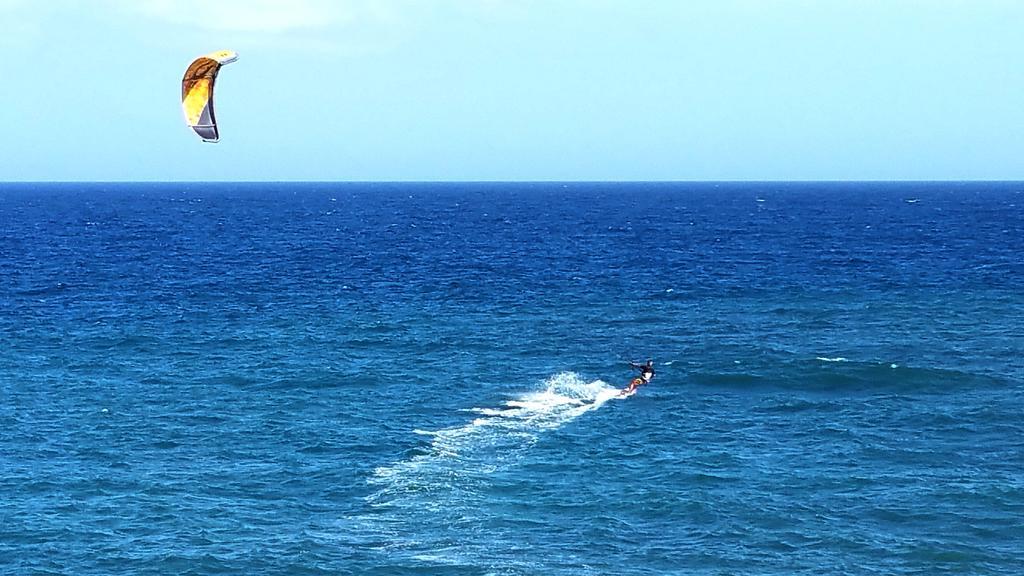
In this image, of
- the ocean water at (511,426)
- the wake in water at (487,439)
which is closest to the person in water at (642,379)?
the ocean water at (511,426)

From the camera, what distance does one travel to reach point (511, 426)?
52.5m

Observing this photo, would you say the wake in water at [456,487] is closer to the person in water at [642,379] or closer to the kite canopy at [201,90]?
the person in water at [642,379]

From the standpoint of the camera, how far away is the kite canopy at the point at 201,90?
3412 cm

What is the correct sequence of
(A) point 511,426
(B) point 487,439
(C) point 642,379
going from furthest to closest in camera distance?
(C) point 642,379, (A) point 511,426, (B) point 487,439

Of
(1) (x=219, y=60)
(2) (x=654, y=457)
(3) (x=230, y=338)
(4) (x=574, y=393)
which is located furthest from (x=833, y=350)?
(1) (x=219, y=60)

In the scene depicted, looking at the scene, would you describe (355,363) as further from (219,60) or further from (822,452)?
(219,60)

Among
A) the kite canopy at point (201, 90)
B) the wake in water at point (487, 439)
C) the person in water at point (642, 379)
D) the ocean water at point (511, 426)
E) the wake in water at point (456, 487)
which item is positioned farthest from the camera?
the person in water at point (642, 379)

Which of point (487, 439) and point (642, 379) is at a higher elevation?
point (642, 379)

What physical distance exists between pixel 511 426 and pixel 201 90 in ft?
78.0

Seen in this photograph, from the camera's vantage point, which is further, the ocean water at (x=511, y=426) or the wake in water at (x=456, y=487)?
the ocean water at (x=511, y=426)

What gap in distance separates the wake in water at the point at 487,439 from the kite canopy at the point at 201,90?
53.3 ft

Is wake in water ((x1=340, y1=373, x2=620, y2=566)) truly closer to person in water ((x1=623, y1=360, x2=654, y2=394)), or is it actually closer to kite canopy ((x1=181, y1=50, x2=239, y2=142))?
person in water ((x1=623, y1=360, x2=654, y2=394))

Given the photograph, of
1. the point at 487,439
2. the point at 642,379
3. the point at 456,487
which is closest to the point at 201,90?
the point at 456,487

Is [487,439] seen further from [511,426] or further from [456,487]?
[456,487]
